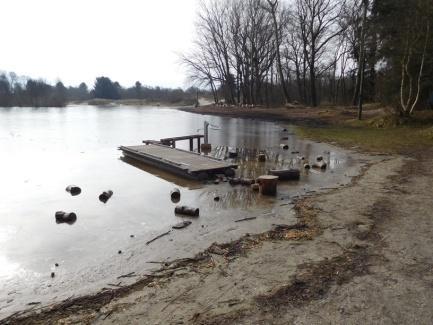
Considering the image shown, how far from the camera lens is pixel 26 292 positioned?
4430 millimetres

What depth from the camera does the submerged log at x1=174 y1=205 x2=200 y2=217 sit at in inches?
275

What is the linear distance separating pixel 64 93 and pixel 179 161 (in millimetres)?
82894

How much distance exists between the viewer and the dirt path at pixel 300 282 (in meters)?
3.58

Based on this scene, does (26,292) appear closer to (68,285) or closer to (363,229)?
(68,285)

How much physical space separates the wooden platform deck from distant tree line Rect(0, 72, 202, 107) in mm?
41372

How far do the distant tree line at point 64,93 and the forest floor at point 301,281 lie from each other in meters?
49.5

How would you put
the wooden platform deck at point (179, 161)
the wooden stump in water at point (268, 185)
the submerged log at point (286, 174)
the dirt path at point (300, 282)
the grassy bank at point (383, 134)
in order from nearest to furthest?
the dirt path at point (300, 282)
the wooden stump in water at point (268, 185)
the submerged log at point (286, 174)
the wooden platform deck at point (179, 161)
the grassy bank at point (383, 134)

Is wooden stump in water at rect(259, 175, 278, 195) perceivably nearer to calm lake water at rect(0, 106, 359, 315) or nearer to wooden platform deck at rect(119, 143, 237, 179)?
calm lake water at rect(0, 106, 359, 315)

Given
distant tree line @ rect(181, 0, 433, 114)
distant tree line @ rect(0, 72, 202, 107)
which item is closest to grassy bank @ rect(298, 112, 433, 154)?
distant tree line @ rect(181, 0, 433, 114)

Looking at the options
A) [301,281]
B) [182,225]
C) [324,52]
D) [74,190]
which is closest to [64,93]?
[324,52]

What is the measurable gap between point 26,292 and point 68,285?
1.42 feet

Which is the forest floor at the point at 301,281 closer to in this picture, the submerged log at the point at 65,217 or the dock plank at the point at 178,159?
the submerged log at the point at 65,217

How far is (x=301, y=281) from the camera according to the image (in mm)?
4156

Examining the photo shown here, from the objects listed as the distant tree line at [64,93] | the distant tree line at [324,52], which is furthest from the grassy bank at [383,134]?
the distant tree line at [64,93]
